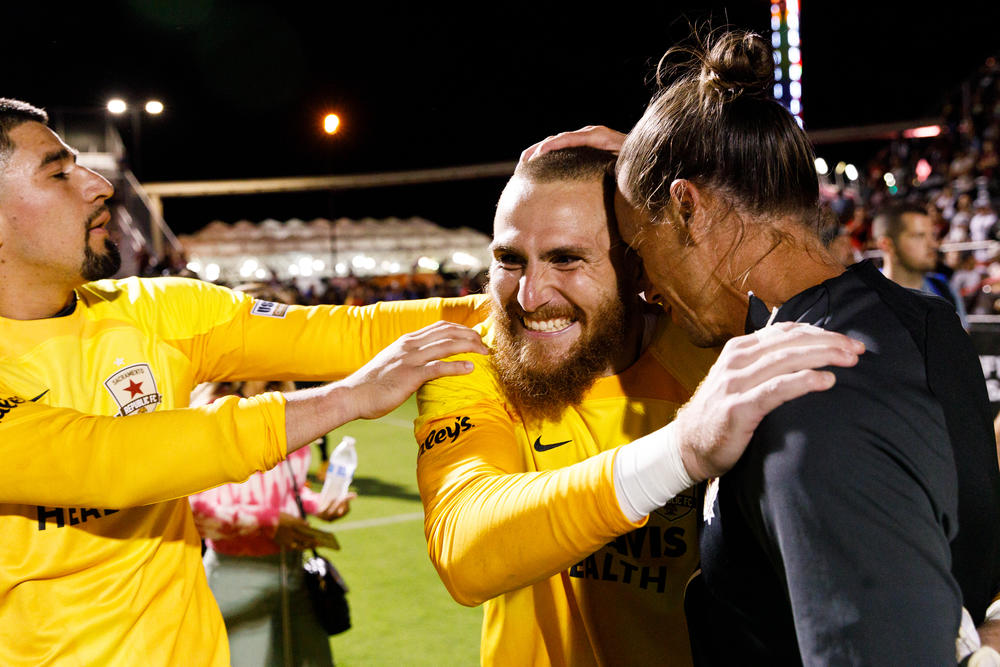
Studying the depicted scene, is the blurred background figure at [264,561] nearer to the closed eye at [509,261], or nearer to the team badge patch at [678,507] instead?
the closed eye at [509,261]

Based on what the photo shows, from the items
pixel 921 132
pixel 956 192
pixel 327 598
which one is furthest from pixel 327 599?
pixel 921 132

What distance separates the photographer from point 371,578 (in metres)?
6.09

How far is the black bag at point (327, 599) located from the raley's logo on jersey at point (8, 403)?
2.02 meters

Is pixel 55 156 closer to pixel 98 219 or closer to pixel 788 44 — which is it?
pixel 98 219

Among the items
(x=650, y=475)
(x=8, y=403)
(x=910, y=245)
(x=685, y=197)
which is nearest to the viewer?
(x=650, y=475)

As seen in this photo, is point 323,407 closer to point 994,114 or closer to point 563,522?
point 563,522

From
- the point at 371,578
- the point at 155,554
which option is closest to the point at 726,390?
the point at 155,554

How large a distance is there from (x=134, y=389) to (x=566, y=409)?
133 cm

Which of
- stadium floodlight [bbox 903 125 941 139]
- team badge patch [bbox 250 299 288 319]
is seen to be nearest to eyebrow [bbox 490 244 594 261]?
team badge patch [bbox 250 299 288 319]

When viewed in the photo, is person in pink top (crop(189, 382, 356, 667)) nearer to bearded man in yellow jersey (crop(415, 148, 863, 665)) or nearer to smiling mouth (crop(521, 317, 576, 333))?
bearded man in yellow jersey (crop(415, 148, 863, 665))

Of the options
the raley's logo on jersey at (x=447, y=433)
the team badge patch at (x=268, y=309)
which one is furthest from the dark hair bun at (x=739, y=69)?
the team badge patch at (x=268, y=309)

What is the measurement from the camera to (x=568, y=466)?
1784 millimetres

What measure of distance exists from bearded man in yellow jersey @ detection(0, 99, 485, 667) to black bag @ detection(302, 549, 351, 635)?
1.12 m

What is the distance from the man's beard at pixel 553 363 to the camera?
86.9 inches
